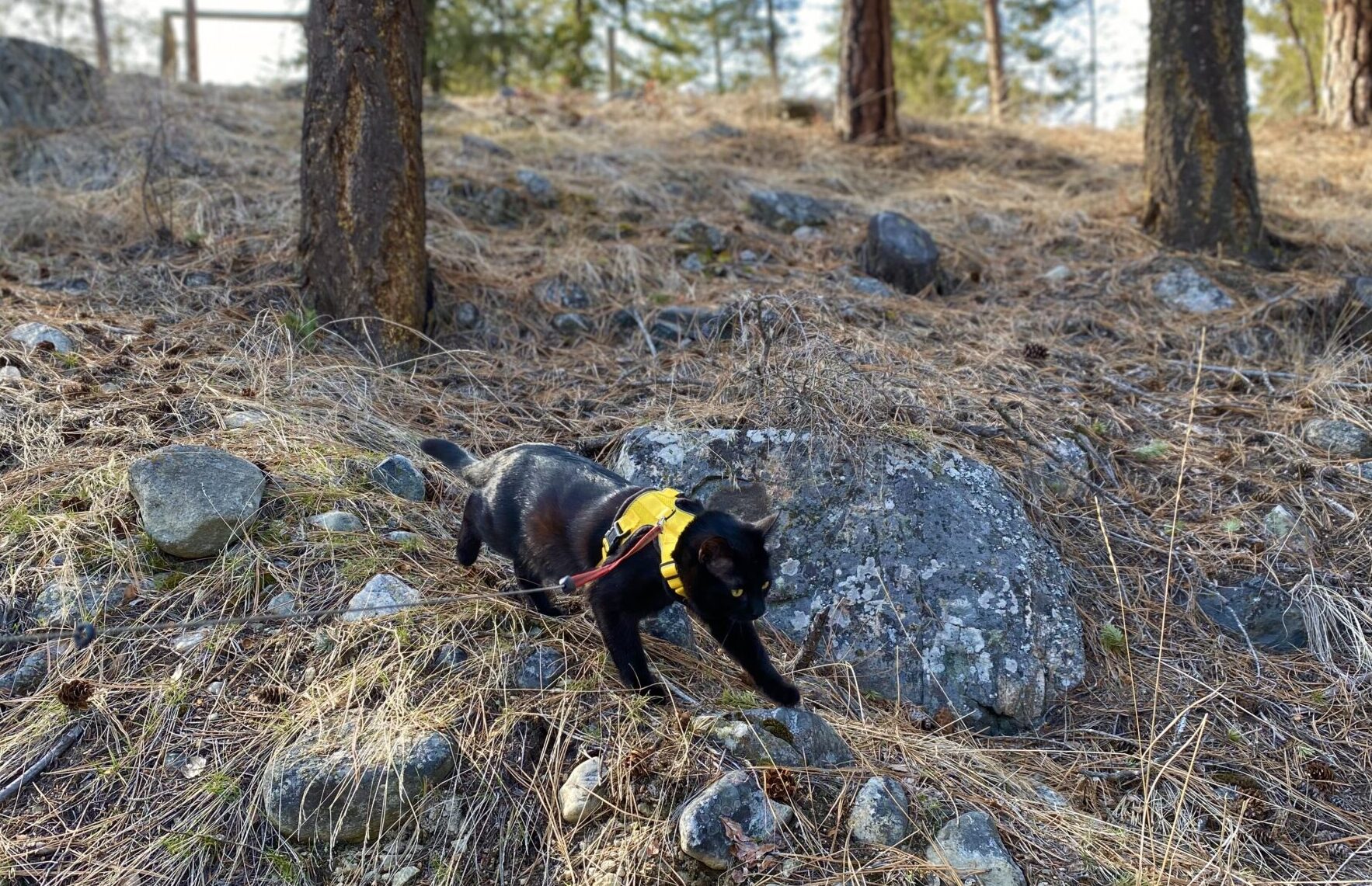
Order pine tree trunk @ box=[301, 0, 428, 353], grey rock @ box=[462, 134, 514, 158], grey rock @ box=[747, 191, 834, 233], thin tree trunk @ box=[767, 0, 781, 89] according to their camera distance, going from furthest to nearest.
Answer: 1. thin tree trunk @ box=[767, 0, 781, 89]
2. grey rock @ box=[462, 134, 514, 158]
3. grey rock @ box=[747, 191, 834, 233]
4. pine tree trunk @ box=[301, 0, 428, 353]

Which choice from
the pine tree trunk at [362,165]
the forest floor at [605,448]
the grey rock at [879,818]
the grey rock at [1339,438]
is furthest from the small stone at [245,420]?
the grey rock at [1339,438]

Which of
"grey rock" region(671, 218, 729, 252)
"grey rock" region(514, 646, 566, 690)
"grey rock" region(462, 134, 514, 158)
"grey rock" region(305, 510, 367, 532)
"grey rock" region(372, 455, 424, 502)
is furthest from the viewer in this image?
"grey rock" region(462, 134, 514, 158)

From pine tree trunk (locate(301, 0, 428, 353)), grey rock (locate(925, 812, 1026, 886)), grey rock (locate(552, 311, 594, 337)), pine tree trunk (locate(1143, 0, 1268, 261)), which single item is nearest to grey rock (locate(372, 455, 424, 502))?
pine tree trunk (locate(301, 0, 428, 353))

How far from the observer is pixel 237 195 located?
6.03 metres

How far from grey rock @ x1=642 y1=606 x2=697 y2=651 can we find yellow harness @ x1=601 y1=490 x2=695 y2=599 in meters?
0.47

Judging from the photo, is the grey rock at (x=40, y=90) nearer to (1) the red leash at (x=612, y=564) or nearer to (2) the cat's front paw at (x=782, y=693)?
(1) the red leash at (x=612, y=564)

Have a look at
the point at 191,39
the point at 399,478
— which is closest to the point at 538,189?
the point at 399,478

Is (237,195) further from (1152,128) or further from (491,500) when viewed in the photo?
(1152,128)

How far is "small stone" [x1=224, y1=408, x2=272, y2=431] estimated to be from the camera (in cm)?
376

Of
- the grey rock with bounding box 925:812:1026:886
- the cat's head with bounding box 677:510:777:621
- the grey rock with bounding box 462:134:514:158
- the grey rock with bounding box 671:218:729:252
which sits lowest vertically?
the grey rock with bounding box 925:812:1026:886

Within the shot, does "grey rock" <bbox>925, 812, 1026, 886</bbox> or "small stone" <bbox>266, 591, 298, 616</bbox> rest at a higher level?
"small stone" <bbox>266, 591, 298, 616</bbox>

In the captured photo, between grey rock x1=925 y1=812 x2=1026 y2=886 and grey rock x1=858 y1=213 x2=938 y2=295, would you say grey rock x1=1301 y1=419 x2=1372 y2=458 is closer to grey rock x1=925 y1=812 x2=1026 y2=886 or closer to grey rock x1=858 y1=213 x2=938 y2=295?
grey rock x1=858 y1=213 x2=938 y2=295

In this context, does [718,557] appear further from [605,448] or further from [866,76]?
[866,76]

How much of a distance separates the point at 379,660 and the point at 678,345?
2681 mm
